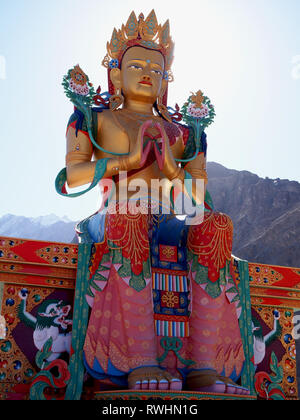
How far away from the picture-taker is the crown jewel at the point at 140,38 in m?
4.41

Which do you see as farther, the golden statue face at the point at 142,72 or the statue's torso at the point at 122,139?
the golden statue face at the point at 142,72

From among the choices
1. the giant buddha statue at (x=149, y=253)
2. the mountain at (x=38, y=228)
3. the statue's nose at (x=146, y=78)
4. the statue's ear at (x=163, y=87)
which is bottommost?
the giant buddha statue at (x=149, y=253)

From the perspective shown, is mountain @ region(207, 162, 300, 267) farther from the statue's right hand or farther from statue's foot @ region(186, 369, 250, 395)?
statue's foot @ region(186, 369, 250, 395)

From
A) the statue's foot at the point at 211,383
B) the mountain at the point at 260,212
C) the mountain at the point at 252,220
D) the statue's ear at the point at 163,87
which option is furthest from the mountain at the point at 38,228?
the statue's foot at the point at 211,383

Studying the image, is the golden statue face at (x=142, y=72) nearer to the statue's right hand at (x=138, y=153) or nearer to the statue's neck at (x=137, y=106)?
the statue's neck at (x=137, y=106)

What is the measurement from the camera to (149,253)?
11.1ft

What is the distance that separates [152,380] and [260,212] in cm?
1033

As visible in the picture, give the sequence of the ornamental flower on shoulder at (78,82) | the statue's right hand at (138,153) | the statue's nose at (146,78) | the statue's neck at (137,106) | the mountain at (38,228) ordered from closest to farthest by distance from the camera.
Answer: the statue's right hand at (138,153), the ornamental flower on shoulder at (78,82), the statue's nose at (146,78), the statue's neck at (137,106), the mountain at (38,228)

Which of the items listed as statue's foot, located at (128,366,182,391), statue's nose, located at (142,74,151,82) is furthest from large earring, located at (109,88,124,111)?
statue's foot, located at (128,366,182,391)

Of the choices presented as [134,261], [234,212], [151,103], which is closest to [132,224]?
[134,261]

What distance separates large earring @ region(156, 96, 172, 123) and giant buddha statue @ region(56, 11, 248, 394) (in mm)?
173

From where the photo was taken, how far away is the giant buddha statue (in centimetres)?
305

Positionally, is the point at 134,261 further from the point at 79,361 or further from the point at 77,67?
the point at 77,67

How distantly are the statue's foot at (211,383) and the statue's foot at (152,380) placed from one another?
26cm
